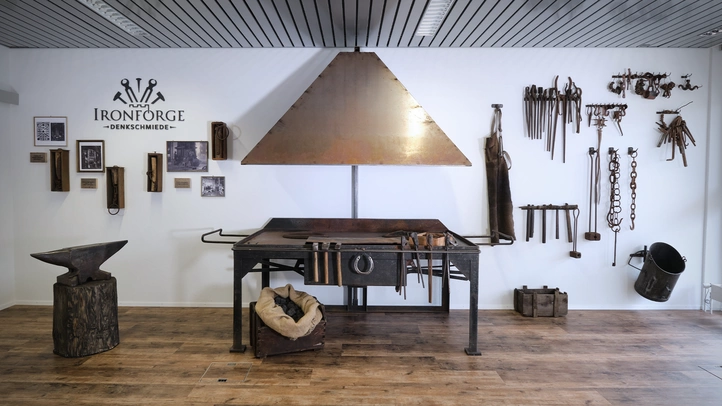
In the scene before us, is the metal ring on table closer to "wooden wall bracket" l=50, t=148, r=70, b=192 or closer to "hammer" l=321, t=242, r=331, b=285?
"hammer" l=321, t=242, r=331, b=285

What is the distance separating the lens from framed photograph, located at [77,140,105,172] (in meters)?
4.64

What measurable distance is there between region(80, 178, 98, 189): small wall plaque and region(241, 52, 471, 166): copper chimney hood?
2109 millimetres

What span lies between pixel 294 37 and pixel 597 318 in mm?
4287

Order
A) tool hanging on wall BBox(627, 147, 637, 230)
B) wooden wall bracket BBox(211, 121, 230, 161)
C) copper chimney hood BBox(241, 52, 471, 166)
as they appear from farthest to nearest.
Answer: tool hanging on wall BBox(627, 147, 637, 230) → wooden wall bracket BBox(211, 121, 230, 161) → copper chimney hood BBox(241, 52, 471, 166)

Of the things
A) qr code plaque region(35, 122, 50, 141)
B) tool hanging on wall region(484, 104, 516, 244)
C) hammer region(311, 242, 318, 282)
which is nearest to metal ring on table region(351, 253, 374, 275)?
hammer region(311, 242, 318, 282)

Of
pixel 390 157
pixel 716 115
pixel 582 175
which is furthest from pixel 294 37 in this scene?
pixel 716 115

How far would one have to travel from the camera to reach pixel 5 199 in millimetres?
4590

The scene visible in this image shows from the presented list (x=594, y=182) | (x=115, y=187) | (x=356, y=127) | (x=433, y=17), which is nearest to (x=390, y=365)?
(x=356, y=127)

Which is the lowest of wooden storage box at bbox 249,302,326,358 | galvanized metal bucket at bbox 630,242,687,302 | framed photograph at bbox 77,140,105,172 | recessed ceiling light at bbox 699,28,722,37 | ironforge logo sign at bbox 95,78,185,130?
wooden storage box at bbox 249,302,326,358

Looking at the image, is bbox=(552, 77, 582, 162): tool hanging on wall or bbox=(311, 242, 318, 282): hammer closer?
bbox=(311, 242, 318, 282): hammer

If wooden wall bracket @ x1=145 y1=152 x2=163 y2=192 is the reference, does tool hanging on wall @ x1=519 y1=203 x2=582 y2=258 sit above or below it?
below

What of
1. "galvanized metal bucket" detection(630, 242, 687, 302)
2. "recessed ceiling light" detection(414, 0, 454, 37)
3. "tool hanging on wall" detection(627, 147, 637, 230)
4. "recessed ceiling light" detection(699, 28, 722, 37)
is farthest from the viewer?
"tool hanging on wall" detection(627, 147, 637, 230)

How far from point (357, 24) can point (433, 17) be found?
711 mm

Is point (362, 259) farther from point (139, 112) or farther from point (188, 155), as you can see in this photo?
point (139, 112)
